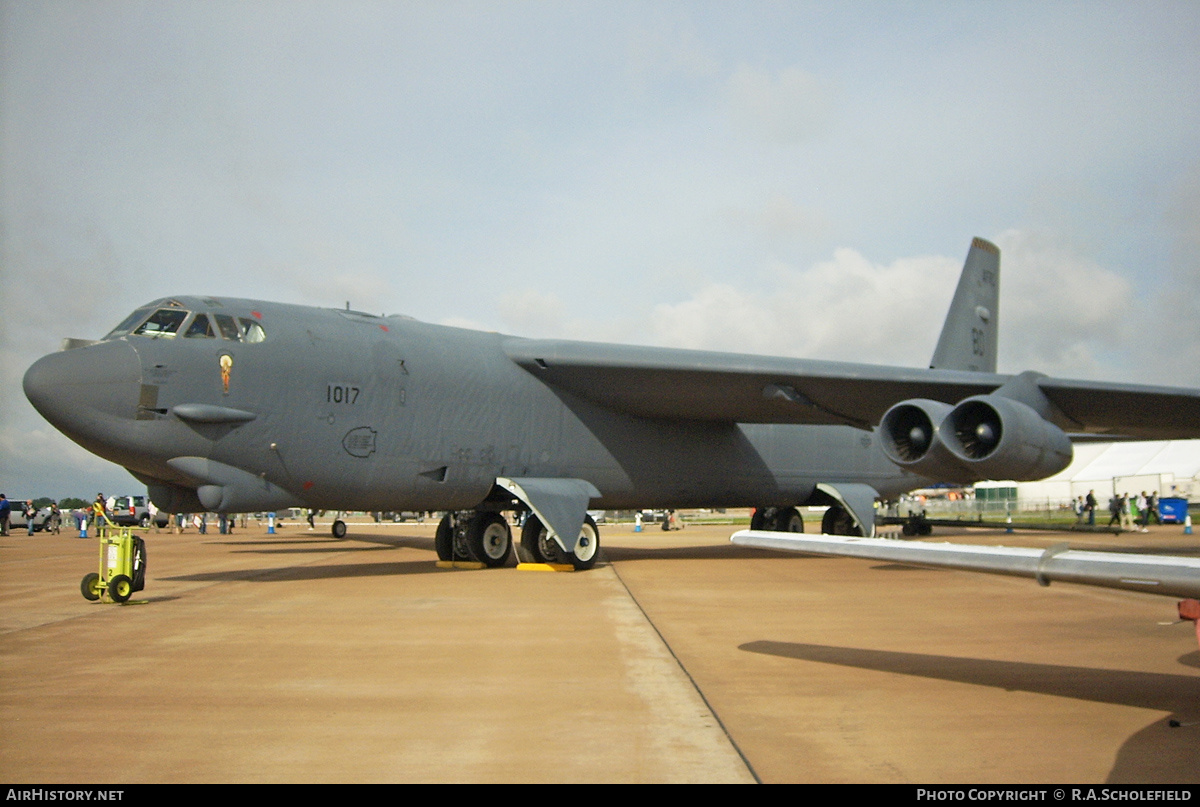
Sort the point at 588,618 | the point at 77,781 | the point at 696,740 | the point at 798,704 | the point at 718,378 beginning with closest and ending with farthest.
A: the point at 77,781 < the point at 696,740 < the point at 798,704 < the point at 588,618 < the point at 718,378

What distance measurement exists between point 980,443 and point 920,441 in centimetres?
81

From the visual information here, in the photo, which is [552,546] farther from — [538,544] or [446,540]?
[446,540]

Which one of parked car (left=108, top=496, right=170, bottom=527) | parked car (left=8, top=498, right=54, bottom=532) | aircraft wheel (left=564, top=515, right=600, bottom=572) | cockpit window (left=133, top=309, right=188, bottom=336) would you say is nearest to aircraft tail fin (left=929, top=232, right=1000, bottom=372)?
aircraft wheel (left=564, top=515, right=600, bottom=572)

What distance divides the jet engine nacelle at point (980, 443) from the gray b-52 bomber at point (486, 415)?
29mm

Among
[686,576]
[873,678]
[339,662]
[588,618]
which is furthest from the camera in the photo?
[686,576]

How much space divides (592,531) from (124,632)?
25.6 ft

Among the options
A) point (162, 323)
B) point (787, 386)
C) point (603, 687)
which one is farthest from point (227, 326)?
point (787, 386)

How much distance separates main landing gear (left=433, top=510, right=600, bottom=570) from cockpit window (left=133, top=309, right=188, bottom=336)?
17.9 ft

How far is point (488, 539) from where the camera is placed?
49.0ft

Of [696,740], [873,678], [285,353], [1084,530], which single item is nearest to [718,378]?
[285,353]

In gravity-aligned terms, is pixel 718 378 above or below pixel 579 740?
above

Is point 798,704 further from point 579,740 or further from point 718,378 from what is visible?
point 718,378

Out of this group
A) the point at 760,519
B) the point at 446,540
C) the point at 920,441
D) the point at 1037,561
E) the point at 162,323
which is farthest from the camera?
the point at 760,519

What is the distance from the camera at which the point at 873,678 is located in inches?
222
